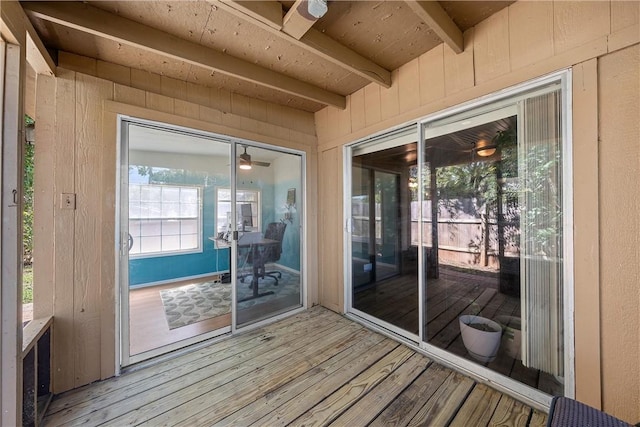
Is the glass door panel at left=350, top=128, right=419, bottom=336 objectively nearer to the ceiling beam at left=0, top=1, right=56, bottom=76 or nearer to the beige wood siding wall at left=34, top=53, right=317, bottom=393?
the beige wood siding wall at left=34, top=53, right=317, bottom=393

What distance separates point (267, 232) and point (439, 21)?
2431 millimetres

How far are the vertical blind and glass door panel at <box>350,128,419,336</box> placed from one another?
807 mm

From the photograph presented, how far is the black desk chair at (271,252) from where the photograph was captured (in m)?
2.79

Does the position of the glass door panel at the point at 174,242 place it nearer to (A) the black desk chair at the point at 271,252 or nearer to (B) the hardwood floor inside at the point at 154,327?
(B) the hardwood floor inside at the point at 154,327

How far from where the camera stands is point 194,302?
339 centimetres

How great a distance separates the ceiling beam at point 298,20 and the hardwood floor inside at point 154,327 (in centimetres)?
283

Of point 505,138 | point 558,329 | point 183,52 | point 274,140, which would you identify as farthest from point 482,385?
point 183,52

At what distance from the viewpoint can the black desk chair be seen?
2789 mm

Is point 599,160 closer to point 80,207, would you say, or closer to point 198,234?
point 80,207

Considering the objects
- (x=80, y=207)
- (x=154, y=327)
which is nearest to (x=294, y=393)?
(x=154, y=327)

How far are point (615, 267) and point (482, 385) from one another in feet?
3.70

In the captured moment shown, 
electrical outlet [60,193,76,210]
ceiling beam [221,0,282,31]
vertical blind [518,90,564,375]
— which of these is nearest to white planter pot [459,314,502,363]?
vertical blind [518,90,564,375]

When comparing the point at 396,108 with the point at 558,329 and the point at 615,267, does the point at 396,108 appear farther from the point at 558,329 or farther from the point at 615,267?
the point at 558,329

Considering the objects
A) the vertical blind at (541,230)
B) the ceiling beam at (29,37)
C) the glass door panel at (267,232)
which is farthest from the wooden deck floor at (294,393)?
the ceiling beam at (29,37)
